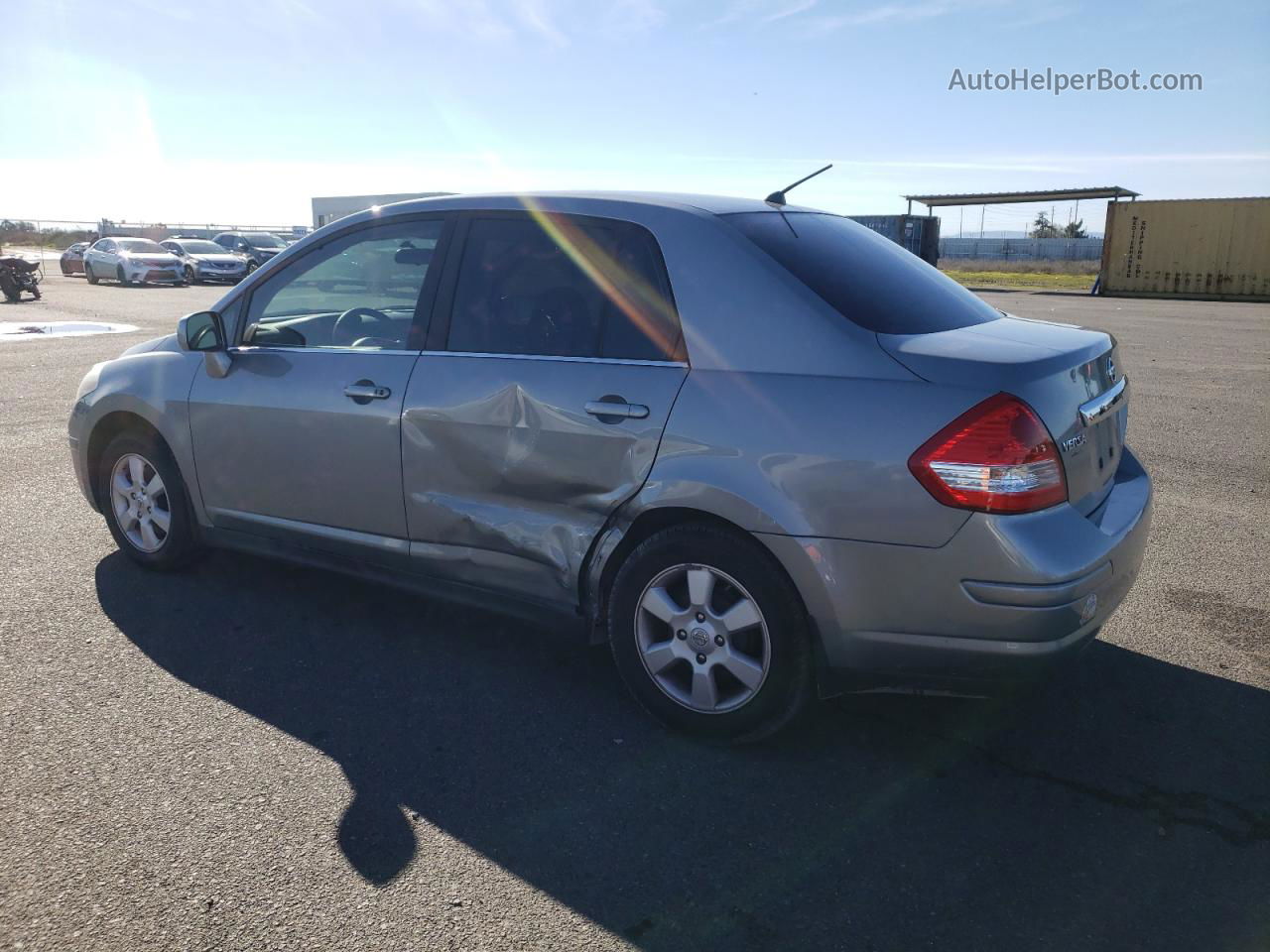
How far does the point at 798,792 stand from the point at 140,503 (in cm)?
347

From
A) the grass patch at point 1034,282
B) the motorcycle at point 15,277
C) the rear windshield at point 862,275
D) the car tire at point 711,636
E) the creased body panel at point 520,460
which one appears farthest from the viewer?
the grass patch at point 1034,282

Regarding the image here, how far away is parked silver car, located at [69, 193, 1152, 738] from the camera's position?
9.63ft

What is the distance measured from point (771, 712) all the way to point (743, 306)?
4.22 ft

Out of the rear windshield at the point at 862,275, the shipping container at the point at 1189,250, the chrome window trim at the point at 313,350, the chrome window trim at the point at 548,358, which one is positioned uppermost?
the rear windshield at the point at 862,275

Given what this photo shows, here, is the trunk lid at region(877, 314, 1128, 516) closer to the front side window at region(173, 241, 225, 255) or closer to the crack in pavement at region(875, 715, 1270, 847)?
the crack in pavement at region(875, 715, 1270, 847)

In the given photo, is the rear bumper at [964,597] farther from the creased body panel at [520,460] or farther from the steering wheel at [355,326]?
the steering wheel at [355,326]

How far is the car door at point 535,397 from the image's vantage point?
11.2 ft

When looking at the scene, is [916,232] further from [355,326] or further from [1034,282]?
[355,326]

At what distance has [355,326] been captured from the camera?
4.27 m

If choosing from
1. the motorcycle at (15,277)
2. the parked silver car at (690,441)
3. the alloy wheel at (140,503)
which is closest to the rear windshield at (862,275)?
the parked silver car at (690,441)

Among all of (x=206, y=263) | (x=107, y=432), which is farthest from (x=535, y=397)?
(x=206, y=263)

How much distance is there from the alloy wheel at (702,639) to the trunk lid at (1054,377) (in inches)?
35.3

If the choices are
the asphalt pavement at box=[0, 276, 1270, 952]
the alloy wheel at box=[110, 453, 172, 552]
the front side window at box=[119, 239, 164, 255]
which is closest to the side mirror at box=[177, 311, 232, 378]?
the alloy wheel at box=[110, 453, 172, 552]

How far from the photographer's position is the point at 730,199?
12.9 feet
